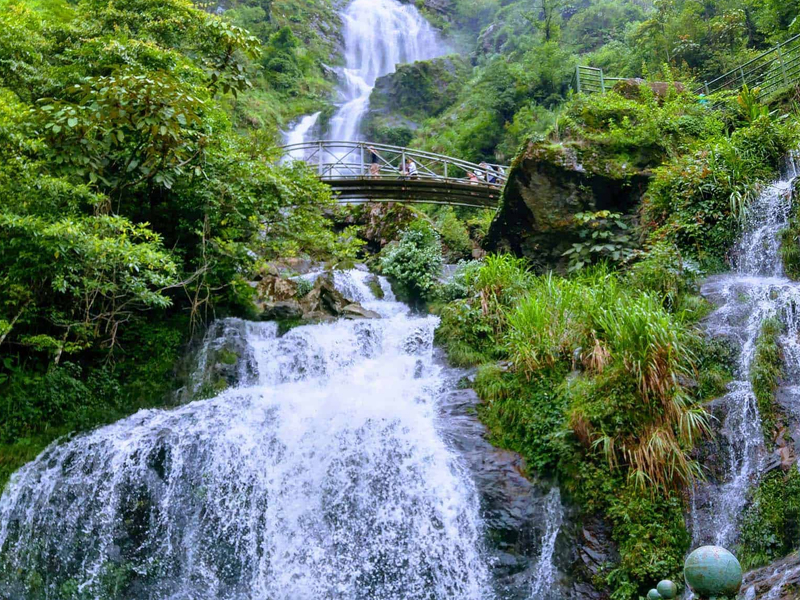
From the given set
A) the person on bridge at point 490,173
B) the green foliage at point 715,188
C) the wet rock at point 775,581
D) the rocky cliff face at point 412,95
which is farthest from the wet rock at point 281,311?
the rocky cliff face at point 412,95

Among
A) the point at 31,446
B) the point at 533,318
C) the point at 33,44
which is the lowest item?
the point at 31,446

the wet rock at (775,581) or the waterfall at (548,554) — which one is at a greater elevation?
the wet rock at (775,581)

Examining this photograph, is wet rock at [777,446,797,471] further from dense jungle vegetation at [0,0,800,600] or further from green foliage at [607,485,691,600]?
green foliage at [607,485,691,600]

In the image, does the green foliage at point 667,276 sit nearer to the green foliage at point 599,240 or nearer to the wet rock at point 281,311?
the green foliage at point 599,240

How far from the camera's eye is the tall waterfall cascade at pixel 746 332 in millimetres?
5320

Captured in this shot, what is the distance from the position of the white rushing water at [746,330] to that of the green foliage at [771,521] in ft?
0.41

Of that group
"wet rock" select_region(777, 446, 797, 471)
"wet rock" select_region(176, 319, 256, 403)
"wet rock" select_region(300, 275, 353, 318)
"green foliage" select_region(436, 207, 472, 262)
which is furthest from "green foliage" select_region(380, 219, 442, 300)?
"wet rock" select_region(777, 446, 797, 471)

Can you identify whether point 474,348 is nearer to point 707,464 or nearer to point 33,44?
point 707,464

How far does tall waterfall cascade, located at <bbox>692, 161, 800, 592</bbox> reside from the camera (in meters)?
5.32

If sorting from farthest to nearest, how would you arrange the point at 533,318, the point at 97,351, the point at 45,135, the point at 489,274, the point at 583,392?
the point at 489,274, the point at 97,351, the point at 533,318, the point at 45,135, the point at 583,392

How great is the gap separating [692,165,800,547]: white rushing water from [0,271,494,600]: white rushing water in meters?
2.43

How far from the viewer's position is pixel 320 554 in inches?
257

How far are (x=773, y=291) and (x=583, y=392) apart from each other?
8.35 ft

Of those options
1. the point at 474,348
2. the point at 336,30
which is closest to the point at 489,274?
the point at 474,348
